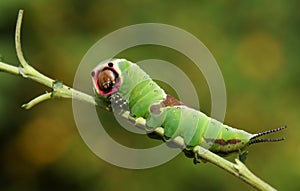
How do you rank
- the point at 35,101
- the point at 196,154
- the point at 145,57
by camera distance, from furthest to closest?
the point at 145,57, the point at 196,154, the point at 35,101

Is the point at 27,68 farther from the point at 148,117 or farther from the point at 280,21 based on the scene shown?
the point at 280,21

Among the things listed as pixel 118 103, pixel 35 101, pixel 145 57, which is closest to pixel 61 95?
pixel 35 101

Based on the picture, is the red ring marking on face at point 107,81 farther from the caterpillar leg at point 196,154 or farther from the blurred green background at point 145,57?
the blurred green background at point 145,57

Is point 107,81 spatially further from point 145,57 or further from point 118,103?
point 145,57

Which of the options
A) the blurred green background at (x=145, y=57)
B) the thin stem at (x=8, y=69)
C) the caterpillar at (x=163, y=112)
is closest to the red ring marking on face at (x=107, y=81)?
the caterpillar at (x=163, y=112)

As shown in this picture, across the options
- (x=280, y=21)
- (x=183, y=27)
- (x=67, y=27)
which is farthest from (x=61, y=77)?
(x=280, y=21)
